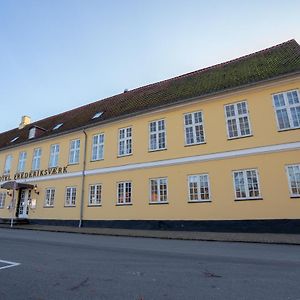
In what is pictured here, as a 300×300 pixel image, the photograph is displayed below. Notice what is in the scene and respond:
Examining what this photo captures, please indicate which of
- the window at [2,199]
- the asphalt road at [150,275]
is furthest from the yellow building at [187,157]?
the asphalt road at [150,275]

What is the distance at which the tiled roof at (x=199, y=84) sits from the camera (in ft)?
49.7

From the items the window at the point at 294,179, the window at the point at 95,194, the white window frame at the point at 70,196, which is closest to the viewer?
the window at the point at 294,179

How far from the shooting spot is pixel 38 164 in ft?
77.1

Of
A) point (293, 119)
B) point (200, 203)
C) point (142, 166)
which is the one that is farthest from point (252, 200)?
point (142, 166)

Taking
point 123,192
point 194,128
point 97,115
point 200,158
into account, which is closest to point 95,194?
point 123,192

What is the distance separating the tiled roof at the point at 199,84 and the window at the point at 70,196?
15.6 ft

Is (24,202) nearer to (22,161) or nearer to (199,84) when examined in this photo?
(22,161)

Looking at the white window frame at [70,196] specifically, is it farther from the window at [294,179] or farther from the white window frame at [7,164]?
the window at [294,179]

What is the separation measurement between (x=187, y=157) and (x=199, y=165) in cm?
89

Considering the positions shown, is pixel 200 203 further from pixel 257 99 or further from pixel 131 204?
pixel 257 99

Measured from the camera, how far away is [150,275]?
5637 millimetres

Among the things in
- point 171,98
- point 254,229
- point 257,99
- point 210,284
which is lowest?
point 210,284

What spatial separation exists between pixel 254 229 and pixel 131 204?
739 cm

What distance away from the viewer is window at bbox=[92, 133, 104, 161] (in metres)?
19.9
